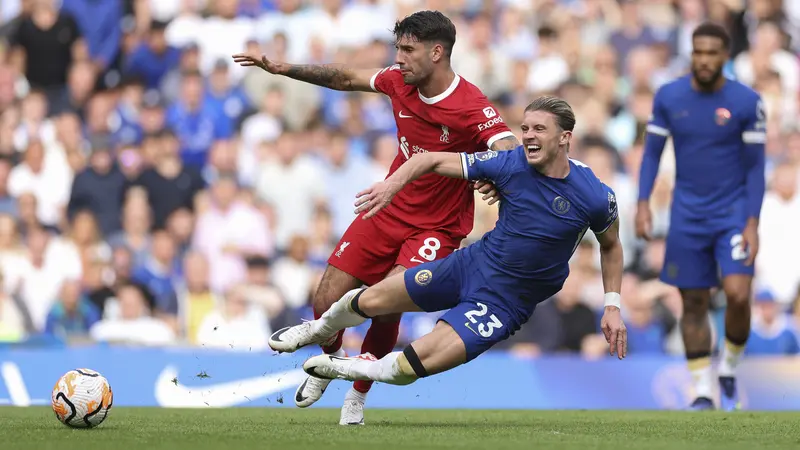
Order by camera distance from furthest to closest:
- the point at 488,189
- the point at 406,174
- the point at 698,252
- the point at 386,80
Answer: the point at 698,252 → the point at 386,80 → the point at 488,189 → the point at 406,174

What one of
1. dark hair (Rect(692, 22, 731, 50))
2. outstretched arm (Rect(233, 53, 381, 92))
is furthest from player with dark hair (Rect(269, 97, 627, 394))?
dark hair (Rect(692, 22, 731, 50))

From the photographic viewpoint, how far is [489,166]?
898 centimetres

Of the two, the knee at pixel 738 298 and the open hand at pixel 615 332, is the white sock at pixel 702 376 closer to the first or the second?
the knee at pixel 738 298

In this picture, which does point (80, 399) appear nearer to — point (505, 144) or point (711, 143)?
point (505, 144)

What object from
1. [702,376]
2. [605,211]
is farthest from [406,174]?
[702,376]

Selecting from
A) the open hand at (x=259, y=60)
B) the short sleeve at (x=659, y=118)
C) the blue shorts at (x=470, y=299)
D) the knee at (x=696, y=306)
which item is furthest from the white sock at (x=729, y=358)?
the open hand at (x=259, y=60)

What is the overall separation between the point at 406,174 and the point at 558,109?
3.68 feet

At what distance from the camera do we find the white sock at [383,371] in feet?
29.0

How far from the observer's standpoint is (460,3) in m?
19.5

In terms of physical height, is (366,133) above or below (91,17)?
below

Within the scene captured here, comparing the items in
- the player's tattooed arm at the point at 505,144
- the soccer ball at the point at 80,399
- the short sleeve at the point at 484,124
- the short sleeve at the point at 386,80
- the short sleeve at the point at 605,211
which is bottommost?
the soccer ball at the point at 80,399

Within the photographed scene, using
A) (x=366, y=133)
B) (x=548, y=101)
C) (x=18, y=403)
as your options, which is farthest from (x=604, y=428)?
(x=366, y=133)

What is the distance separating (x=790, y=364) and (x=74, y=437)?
7673 millimetres

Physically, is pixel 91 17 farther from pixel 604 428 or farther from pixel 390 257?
pixel 604 428
